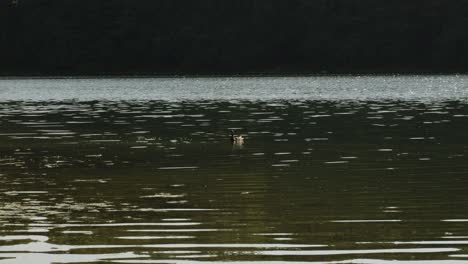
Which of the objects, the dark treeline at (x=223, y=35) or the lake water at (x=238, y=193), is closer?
the lake water at (x=238, y=193)

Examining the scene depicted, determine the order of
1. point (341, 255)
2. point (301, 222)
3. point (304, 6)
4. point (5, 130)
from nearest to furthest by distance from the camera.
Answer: point (341, 255) < point (301, 222) < point (5, 130) < point (304, 6)

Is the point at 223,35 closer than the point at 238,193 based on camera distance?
No

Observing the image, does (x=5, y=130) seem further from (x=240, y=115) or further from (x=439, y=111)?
(x=439, y=111)

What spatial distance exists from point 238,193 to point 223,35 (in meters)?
166

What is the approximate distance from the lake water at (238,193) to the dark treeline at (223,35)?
425 feet

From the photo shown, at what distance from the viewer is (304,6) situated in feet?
627

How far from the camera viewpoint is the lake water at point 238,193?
2020 centimetres

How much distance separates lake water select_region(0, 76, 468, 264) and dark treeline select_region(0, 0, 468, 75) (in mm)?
129462

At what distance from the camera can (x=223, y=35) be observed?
193125mm

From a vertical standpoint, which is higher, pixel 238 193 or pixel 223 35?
pixel 238 193

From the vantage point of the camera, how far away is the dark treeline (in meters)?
185

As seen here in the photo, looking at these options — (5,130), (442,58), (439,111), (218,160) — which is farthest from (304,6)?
(218,160)

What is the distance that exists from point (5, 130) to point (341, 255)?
38363 millimetres

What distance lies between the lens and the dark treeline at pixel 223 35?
184875 millimetres
